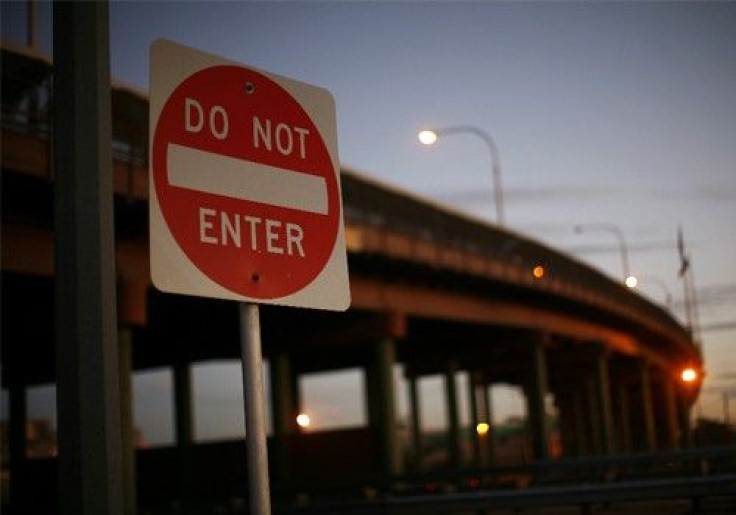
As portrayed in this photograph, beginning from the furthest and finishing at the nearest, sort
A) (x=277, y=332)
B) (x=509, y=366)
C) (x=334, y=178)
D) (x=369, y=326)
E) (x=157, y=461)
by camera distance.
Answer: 1. (x=509, y=366)
2. (x=157, y=461)
3. (x=277, y=332)
4. (x=369, y=326)
5. (x=334, y=178)

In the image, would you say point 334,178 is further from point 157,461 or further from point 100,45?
point 157,461

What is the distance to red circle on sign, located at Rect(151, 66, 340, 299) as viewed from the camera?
10.6 feet

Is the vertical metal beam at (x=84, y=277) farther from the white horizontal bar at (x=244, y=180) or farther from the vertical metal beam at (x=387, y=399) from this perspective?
the vertical metal beam at (x=387, y=399)

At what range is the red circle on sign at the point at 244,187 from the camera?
127 inches

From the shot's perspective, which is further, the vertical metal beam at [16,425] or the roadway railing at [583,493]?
the vertical metal beam at [16,425]

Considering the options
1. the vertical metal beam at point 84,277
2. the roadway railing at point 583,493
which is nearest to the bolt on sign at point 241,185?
the vertical metal beam at point 84,277

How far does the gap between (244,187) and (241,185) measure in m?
0.01

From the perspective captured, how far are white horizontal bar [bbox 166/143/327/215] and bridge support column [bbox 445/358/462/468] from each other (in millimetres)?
53314

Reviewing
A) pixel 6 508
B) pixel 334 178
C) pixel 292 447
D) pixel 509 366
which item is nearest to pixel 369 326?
pixel 292 447

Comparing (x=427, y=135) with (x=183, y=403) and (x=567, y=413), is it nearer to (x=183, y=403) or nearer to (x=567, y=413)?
(x=183, y=403)

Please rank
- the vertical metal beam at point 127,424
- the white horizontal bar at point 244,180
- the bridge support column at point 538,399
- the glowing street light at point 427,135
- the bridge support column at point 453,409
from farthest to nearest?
the bridge support column at point 453,409
the bridge support column at point 538,399
the glowing street light at point 427,135
the vertical metal beam at point 127,424
the white horizontal bar at point 244,180

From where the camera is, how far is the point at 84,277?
327 cm

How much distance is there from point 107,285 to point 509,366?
62133 millimetres

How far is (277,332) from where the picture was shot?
1586 inches
